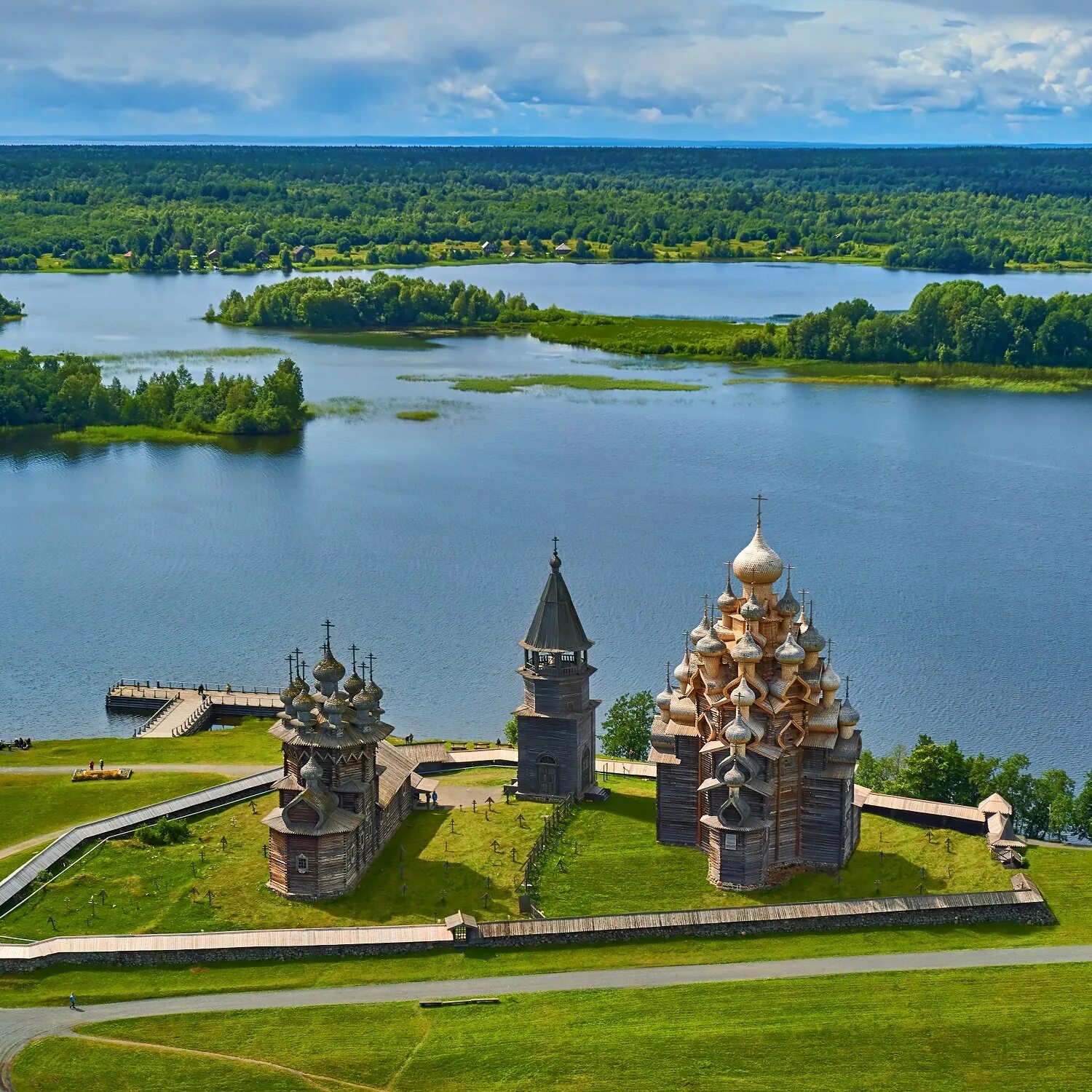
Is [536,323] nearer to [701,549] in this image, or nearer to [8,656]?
[701,549]

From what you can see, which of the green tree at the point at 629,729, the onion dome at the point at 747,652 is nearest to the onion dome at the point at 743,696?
the onion dome at the point at 747,652

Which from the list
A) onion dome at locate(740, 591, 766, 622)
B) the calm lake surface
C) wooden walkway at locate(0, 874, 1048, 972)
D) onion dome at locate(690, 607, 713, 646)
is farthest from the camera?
the calm lake surface

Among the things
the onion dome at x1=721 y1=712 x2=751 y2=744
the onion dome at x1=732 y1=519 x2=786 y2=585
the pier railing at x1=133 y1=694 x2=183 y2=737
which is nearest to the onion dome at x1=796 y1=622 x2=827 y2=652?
the onion dome at x1=732 y1=519 x2=786 y2=585

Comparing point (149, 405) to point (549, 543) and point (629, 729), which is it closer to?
point (549, 543)

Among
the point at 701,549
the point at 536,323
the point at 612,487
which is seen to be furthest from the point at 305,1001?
the point at 536,323

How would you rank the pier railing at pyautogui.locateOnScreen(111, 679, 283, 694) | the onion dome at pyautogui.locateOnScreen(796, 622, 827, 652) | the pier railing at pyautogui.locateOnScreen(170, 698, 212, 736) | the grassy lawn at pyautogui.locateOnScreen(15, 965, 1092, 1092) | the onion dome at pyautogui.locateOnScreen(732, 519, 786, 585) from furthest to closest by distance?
1. the pier railing at pyautogui.locateOnScreen(111, 679, 283, 694)
2. the pier railing at pyautogui.locateOnScreen(170, 698, 212, 736)
3. the onion dome at pyautogui.locateOnScreen(796, 622, 827, 652)
4. the onion dome at pyautogui.locateOnScreen(732, 519, 786, 585)
5. the grassy lawn at pyautogui.locateOnScreen(15, 965, 1092, 1092)

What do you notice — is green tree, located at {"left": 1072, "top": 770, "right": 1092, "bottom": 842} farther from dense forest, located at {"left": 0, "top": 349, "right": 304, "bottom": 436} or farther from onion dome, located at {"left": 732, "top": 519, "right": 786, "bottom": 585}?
dense forest, located at {"left": 0, "top": 349, "right": 304, "bottom": 436}

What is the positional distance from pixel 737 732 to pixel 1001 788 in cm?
1112

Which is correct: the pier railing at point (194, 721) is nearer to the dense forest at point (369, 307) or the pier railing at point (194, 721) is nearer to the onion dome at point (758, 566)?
the onion dome at point (758, 566)

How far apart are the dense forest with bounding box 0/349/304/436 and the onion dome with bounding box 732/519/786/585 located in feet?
217

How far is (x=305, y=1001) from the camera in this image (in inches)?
1403

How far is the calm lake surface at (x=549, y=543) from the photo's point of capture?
5928 cm

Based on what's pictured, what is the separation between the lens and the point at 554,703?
44.8 metres

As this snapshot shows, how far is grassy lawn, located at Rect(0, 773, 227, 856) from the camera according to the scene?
45.2 meters
